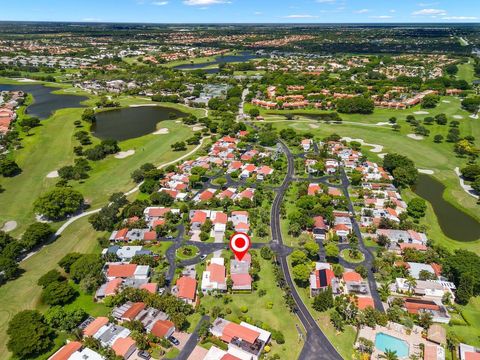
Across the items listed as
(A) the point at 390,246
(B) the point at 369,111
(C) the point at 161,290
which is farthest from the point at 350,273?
(B) the point at 369,111

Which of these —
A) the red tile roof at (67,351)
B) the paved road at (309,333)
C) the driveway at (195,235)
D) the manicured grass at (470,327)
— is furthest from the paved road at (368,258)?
the red tile roof at (67,351)

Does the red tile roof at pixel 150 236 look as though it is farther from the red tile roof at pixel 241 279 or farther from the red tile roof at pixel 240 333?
the red tile roof at pixel 240 333

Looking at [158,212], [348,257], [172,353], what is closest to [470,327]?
[348,257]

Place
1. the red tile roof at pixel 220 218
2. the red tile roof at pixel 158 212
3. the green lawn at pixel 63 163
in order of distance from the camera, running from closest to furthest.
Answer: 1. the red tile roof at pixel 220 218
2. the red tile roof at pixel 158 212
3. the green lawn at pixel 63 163

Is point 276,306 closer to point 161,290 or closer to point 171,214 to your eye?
point 161,290

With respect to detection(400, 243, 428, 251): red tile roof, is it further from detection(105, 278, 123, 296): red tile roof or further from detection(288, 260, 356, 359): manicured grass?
detection(105, 278, 123, 296): red tile roof

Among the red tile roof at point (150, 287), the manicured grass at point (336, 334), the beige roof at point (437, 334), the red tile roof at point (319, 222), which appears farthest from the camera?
the red tile roof at point (319, 222)
